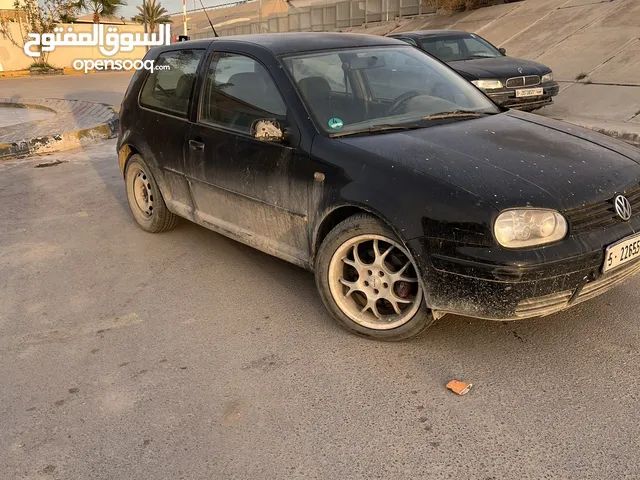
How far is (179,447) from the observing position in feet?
8.45

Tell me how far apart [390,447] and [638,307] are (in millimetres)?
2007

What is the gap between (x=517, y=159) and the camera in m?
3.17

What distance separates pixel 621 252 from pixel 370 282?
127 cm

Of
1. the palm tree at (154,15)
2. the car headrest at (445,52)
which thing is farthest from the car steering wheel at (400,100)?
the palm tree at (154,15)

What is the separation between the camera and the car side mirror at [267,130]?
3582 mm

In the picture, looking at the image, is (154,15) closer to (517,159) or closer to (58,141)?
(58,141)

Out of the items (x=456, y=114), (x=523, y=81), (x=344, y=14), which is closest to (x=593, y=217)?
(x=456, y=114)

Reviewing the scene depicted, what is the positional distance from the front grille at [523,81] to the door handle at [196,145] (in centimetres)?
663

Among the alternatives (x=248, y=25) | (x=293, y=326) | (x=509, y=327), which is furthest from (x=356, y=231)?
(x=248, y=25)

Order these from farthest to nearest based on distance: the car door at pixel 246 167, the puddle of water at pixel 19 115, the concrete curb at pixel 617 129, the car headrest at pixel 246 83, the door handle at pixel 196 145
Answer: the puddle of water at pixel 19 115 < the concrete curb at pixel 617 129 < the door handle at pixel 196 145 < the car headrest at pixel 246 83 < the car door at pixel 246 167

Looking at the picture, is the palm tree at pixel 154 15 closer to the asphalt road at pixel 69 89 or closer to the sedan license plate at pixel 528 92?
the asphalt road at pixel 69 89

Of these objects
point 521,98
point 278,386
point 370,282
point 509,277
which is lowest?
point 278,386

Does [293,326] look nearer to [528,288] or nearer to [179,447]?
[179,447]

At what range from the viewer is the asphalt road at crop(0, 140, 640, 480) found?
2.46 metres
